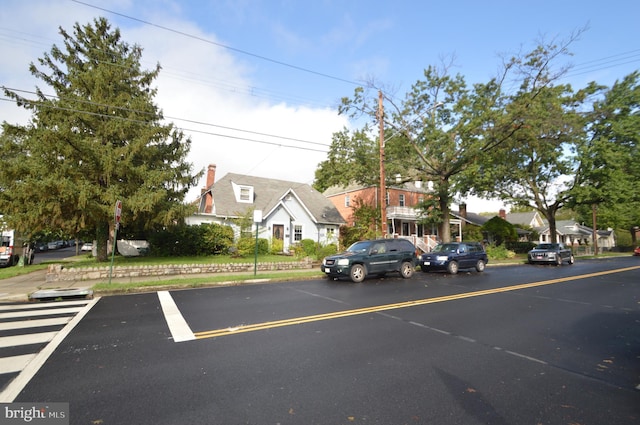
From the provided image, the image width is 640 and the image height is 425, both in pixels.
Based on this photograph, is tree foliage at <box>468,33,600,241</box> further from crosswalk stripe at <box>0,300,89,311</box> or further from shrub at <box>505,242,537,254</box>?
crosswalk stripe at <box>0,300,89,311</box>

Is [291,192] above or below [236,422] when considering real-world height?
above

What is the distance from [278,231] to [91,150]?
1468 cm

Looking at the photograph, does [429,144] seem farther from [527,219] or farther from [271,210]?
[527,219]

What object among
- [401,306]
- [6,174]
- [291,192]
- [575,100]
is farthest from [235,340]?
[575,100]

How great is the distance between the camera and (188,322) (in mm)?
6539

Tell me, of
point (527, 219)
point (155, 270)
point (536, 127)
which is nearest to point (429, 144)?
point (536, 127)

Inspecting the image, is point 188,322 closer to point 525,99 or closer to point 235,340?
point 235,340

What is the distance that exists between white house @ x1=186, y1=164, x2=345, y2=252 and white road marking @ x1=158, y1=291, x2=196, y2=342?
14494 mm

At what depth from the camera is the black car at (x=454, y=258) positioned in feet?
52.5

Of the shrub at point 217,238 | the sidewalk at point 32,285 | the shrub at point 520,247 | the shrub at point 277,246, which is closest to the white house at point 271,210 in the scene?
the shrub at point 277,246

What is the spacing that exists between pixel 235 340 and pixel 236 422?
2506 millimetres

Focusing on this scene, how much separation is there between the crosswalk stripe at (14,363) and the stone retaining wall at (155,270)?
928 cm

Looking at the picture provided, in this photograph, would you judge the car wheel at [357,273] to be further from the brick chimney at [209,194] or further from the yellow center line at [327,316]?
the brick chimney at [209,194]

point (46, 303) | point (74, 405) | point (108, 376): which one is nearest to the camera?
point (74, 405)
